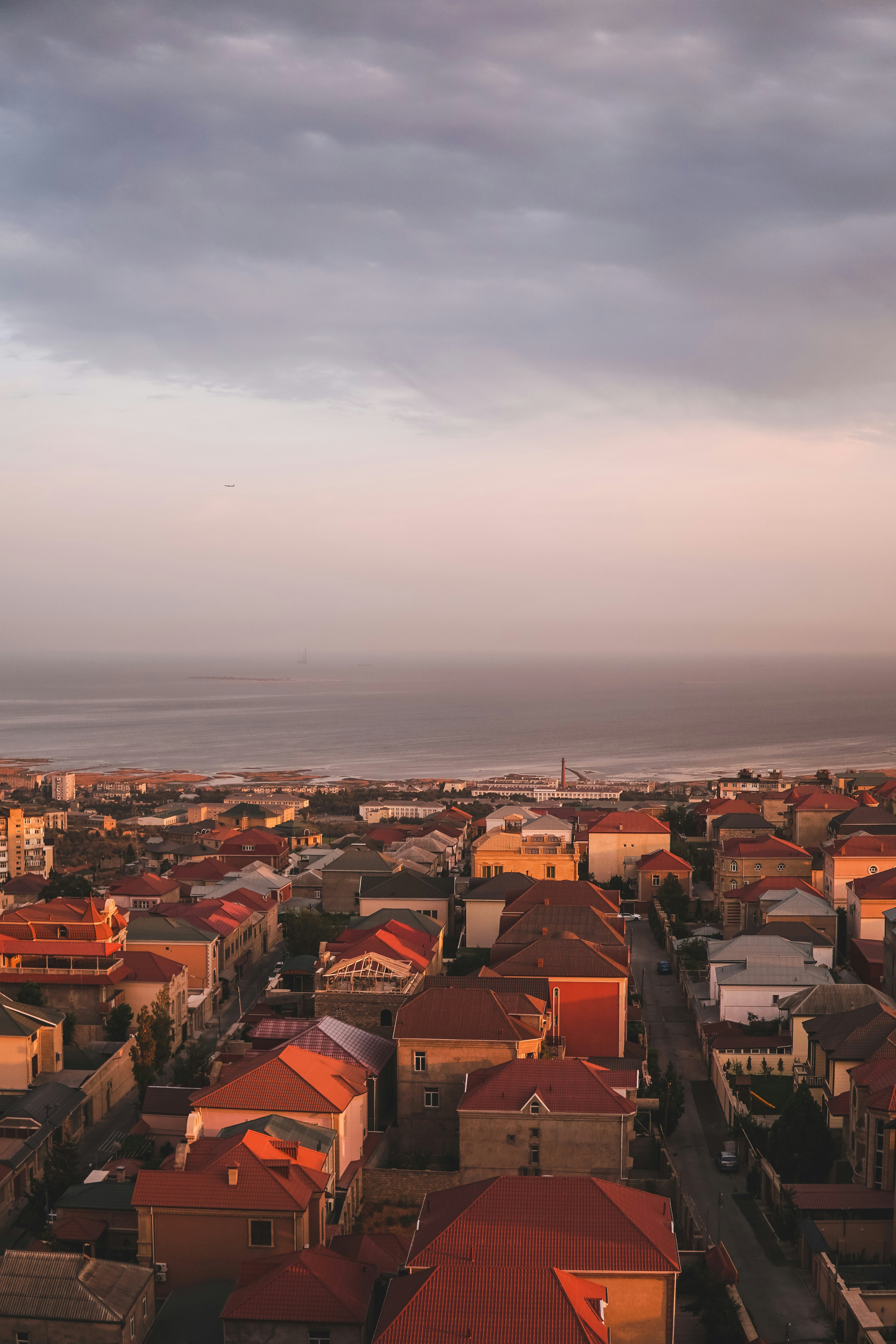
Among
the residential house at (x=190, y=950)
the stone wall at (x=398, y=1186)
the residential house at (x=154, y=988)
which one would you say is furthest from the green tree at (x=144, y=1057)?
the stone wall at (x=398, y=1186)

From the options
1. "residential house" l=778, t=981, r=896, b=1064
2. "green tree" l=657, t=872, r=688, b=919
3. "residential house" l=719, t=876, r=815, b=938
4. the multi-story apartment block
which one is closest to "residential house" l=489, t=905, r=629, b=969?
"residential house" l=778, t=981, r=896, b=1064

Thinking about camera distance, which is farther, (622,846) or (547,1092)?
(622,846)

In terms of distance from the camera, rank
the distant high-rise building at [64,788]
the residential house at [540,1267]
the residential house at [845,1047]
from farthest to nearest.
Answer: the distant high-rise building at [64,788], the residential house at [845,1047], the residential house at [540,1267]

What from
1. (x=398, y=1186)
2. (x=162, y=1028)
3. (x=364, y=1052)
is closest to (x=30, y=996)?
(x=162, y=1028)

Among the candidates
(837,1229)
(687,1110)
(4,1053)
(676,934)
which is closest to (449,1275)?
(837,1229)

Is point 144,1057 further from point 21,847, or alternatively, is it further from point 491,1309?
point 21,847

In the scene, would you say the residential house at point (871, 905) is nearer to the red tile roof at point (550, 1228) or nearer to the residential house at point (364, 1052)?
the residential house at point (364, 1052)
